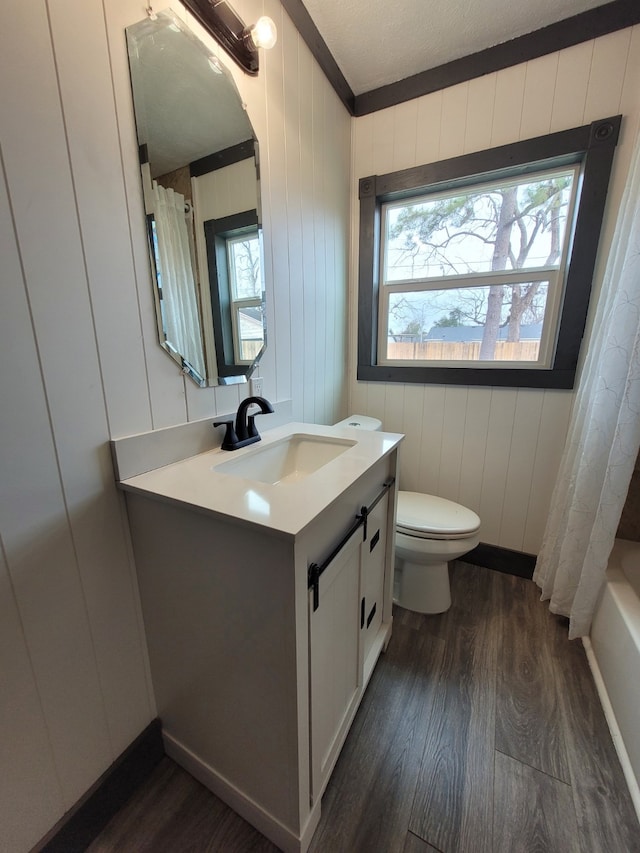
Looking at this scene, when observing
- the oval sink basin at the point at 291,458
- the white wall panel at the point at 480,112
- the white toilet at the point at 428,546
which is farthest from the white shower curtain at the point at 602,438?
the oval sink basin at the point at 291,458

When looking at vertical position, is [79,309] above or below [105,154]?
below

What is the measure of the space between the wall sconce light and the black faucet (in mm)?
1033

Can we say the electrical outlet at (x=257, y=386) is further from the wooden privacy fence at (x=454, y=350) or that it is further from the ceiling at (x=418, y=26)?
the ceiling at (x=418, y=26)

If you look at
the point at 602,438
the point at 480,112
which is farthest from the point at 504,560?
the point at 480,112

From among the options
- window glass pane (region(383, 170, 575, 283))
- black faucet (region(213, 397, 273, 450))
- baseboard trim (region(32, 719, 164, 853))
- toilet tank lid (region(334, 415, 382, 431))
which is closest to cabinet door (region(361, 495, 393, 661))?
black faucet (region(213, 397, 273, 450))

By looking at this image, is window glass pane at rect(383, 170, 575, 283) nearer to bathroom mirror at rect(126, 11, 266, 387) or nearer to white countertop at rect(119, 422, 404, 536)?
bathroom mirror at rect(126, 11, 266, 387)

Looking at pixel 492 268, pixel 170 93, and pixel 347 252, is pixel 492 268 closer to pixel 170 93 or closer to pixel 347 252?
pixel 347 252

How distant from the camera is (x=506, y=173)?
1589mm

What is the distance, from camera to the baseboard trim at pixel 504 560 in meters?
1.80

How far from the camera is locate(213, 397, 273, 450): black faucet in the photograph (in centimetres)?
105

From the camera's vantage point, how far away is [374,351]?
203 cm

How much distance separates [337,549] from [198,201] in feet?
3.53

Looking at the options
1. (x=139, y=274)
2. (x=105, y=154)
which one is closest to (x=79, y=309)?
(x=139, y=274)

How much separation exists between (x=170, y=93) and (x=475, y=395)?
1681 mm
